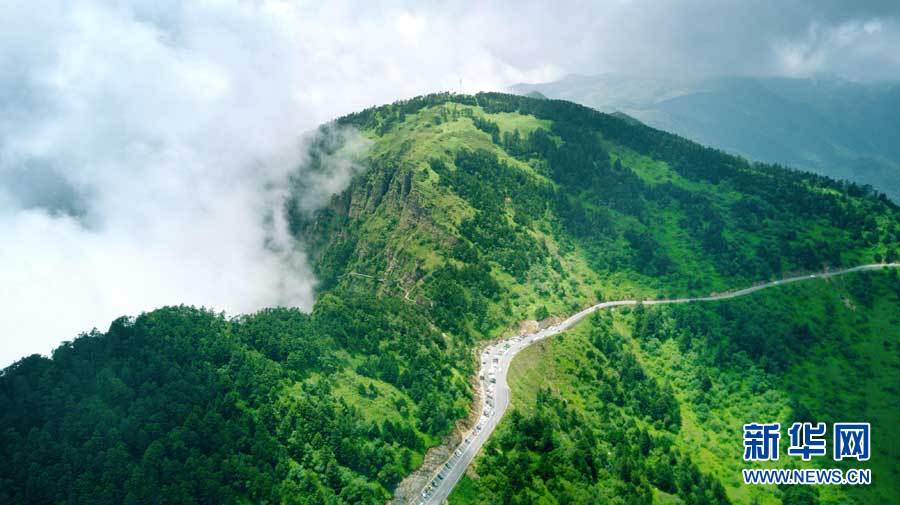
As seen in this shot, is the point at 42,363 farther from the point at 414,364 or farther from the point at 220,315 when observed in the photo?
the point at 414,364

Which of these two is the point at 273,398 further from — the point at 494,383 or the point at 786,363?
the point at 786,363

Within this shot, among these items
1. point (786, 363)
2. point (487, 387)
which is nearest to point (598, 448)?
point (487, 387)

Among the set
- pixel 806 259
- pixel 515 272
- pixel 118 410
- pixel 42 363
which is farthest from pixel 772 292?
pixel 42 363

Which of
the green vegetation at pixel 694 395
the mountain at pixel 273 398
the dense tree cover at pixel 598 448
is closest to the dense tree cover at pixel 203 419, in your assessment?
the mountain at pixel 273 398

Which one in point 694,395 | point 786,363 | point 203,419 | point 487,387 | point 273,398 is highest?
point 786,363

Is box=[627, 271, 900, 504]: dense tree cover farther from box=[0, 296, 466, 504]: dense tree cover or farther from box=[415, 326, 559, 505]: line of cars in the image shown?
box=[0, 296, 466, 504]: dense tree cover

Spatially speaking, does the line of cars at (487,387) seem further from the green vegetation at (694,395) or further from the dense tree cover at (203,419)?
the dense tree cover at (203,419)
